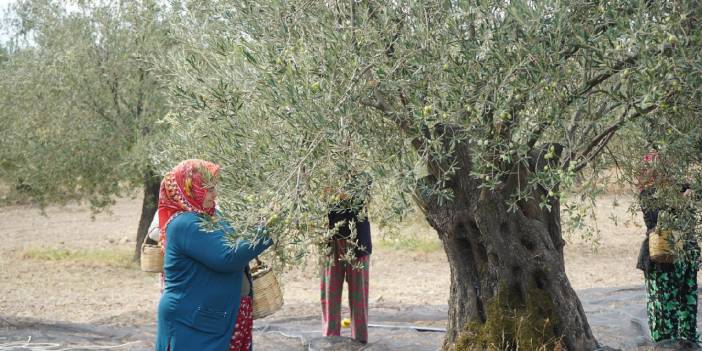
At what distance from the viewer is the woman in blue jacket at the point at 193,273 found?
5.24 metres

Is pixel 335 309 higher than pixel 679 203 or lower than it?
lower

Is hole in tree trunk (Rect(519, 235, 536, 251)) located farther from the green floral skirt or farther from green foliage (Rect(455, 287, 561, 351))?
the green floral skirt

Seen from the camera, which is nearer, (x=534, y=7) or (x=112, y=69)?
(x=534, y=7)

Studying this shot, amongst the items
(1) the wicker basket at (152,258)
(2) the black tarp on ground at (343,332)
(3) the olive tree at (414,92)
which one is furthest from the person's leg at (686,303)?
(1) the wicker basket at (152,258)

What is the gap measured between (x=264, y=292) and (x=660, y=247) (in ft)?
11.1

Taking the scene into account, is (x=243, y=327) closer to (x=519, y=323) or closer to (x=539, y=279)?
(x=519, y=323)

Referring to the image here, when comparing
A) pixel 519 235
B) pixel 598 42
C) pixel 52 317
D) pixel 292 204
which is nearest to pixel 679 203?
pixel 519 235

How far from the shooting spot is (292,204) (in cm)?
451

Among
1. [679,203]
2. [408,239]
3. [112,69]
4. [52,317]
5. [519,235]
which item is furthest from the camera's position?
[408,239]

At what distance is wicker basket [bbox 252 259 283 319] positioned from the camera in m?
5.89

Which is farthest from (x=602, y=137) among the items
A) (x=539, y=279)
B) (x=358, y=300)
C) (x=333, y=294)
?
(x=333, y=294)

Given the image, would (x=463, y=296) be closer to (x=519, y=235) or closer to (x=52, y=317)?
(x=519, y=235)

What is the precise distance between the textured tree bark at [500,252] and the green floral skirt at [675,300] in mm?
1493

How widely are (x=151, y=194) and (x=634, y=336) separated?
9913 millimetres
